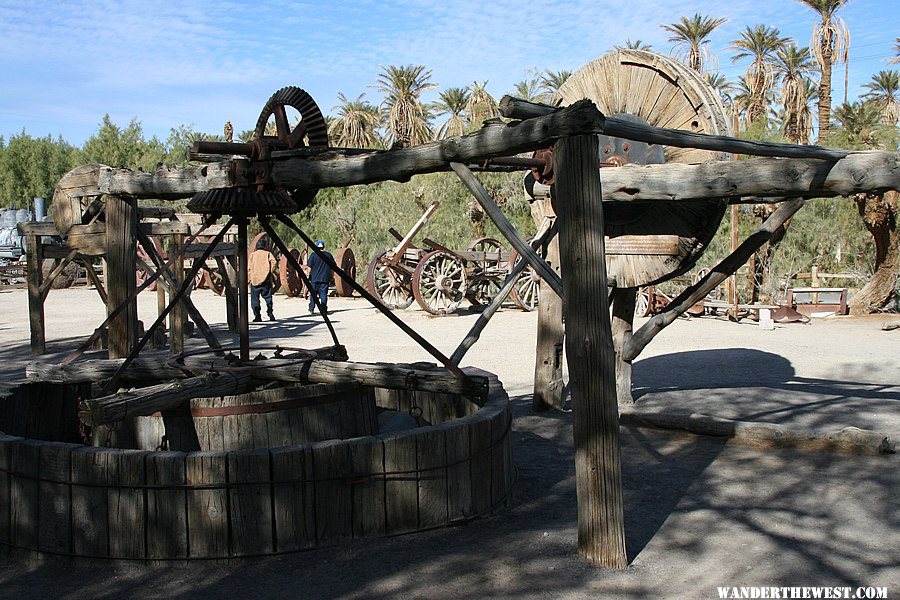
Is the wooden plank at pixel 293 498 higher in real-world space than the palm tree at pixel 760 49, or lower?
lower

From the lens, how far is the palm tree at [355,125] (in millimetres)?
38156

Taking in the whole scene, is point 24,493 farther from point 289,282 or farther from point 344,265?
point 289,282

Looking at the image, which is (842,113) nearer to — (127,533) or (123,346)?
(123,346)

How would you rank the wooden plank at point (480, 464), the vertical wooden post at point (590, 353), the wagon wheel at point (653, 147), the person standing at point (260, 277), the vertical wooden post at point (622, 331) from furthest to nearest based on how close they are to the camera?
1. the person standing at point (260, 277)
2. the vertical wooden post at point (622, 331)
3. the wagon wheel at point (653, 147)
4. the wooden plank at point (480, 464)
5. the vertical wooden post at point (590, 353)

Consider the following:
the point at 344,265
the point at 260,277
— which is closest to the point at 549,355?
the point at 260,277

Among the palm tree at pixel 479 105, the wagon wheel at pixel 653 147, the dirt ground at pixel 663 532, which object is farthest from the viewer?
the palm tree at pixel 479 105

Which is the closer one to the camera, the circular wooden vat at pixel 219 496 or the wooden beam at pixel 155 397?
the circular wooden vat at pixel 219 496

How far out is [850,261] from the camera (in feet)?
79.2

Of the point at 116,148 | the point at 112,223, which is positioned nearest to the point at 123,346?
the point at 112,223

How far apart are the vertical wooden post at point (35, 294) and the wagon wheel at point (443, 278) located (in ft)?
25.1

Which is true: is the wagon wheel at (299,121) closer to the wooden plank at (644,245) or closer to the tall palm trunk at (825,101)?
the wooden plank at (644,245)

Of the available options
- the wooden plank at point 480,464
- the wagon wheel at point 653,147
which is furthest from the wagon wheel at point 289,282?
the wooden plank at point 480,464

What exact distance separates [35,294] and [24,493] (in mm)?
8480

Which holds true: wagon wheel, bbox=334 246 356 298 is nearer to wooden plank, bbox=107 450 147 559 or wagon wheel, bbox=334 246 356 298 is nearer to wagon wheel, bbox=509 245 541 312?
wagon wheel, bbox=509 245 541 312
